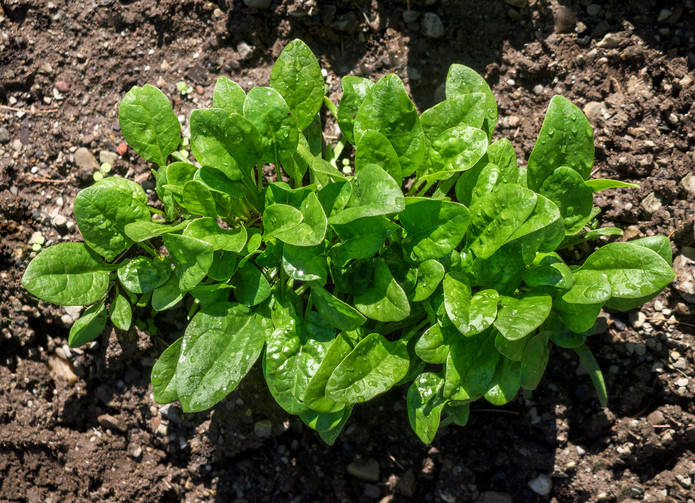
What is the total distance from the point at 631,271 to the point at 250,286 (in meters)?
1.42

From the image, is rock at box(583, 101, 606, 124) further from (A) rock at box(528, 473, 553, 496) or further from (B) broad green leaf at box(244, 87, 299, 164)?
(A) rock at box(528, 473, 553, 496)

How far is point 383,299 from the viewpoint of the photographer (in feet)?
6.84

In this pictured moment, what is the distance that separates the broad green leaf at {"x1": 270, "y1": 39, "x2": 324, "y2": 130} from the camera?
2379 mm

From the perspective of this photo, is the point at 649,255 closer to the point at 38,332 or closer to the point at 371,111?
the point at 371,111

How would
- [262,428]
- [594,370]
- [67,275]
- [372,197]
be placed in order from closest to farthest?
[372,197] → [67,275] → [594,370] → [262,428]

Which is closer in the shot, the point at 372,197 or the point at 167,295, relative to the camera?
the point at 372,197

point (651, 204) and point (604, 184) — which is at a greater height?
point (604, 184)

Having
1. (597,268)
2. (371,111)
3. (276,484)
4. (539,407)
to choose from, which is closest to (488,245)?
(597,268)

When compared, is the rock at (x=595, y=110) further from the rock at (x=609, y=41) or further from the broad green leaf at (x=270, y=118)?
the broad green leaf at (x=270, y=118)

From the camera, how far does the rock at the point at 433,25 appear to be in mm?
2783

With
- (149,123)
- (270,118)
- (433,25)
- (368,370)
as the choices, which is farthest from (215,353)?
(433,25)

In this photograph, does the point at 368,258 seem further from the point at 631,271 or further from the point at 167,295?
the point at 631,271

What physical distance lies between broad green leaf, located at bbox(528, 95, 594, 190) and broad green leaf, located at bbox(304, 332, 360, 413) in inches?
39.2

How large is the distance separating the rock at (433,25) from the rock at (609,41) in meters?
0.74
